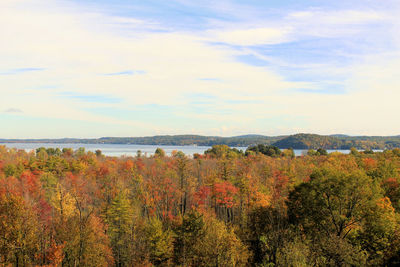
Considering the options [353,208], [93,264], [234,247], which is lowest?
[93,264]

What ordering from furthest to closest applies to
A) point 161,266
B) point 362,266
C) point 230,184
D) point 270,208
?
point 230,184, point 270,208, point 161,266, point 362,266

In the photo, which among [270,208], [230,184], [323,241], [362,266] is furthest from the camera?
[230,184]

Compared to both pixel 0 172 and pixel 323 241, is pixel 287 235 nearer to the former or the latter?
pixel 323 241

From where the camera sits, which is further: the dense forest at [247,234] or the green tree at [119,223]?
the green tree at [119,223]

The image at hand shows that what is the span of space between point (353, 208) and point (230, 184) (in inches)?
1220

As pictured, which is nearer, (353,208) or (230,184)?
(353,208)

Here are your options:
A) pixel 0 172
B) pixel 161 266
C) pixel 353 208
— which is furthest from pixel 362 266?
pixel 0 172

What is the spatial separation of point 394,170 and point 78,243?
2250 inches

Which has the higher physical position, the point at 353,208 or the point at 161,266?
the point at 353,208

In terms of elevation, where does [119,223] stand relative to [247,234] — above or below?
below

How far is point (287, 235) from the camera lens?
40.0m

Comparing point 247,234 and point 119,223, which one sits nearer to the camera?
point 247,234

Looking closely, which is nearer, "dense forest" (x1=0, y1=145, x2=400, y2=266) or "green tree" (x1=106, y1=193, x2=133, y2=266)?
"dense forest" (x1=0, y1=145, x2=400, y2=266)

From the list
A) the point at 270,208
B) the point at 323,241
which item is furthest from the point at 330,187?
the point at 270,208
